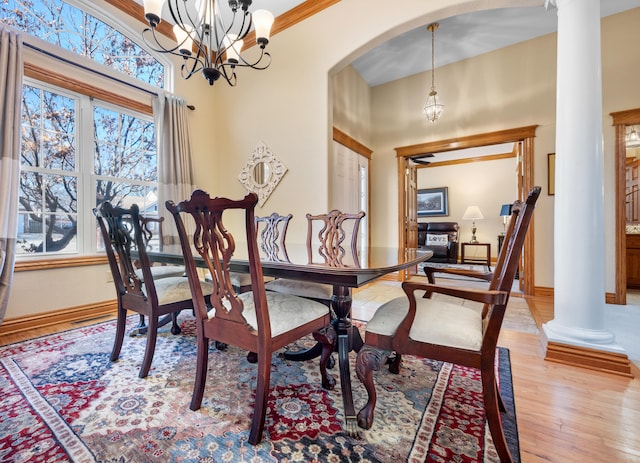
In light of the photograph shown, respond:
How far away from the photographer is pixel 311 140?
3240mm

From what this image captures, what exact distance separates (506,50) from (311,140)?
10.2ft

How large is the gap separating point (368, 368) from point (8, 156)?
312cm

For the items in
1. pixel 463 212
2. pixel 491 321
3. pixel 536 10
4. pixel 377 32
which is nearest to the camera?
pixel 491 321

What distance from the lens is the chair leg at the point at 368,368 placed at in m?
1.17

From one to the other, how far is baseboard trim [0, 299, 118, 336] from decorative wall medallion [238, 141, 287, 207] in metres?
2.00

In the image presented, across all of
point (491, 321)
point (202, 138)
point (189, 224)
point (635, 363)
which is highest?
point (202, 138)

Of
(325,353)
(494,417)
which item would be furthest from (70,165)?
(494,417)

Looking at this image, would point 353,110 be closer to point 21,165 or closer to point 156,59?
point 156,59

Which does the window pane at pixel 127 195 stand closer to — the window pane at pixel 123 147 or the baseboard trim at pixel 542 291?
the window pane at pixel 123 147

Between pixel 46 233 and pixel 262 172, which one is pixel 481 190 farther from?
pixel 46 233

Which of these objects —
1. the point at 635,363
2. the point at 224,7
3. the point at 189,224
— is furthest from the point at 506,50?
the point at 189,224

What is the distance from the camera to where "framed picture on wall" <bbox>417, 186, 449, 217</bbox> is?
24.7 ft

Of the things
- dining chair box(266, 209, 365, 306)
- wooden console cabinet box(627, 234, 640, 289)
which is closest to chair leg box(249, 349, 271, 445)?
dining chair box(266, 209, 365, 306)

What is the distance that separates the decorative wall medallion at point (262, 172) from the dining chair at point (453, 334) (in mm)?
2597
